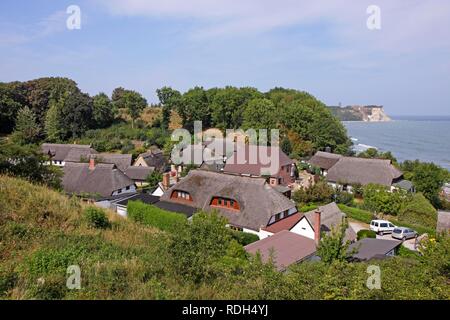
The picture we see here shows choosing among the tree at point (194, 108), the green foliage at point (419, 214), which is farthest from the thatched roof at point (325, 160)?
the tree at point (194, 108)

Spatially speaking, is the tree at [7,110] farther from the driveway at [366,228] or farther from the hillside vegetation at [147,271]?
the hillside vegetation at [147,271]

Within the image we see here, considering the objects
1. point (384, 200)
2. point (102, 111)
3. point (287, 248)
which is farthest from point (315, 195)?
point (102, 111)

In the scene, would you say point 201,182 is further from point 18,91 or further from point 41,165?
point 18,91

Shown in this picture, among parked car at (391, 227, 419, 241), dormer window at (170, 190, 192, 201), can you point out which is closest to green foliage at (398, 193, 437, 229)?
parked car at (391, 227, 419, 241)

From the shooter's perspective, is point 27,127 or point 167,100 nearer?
point 27,127

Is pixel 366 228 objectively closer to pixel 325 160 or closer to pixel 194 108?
pixel 325 160

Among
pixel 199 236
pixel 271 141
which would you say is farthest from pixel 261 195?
pixel 271 141
